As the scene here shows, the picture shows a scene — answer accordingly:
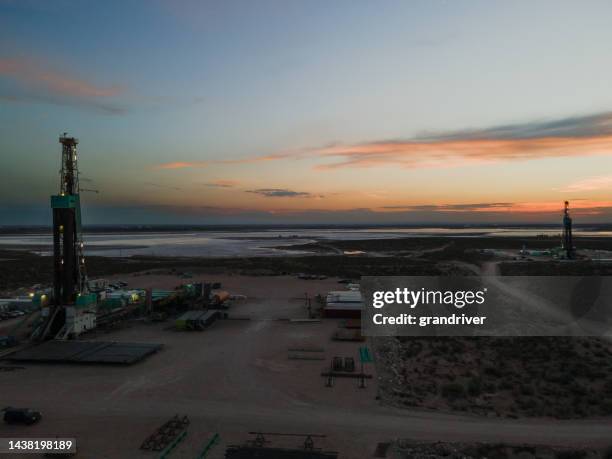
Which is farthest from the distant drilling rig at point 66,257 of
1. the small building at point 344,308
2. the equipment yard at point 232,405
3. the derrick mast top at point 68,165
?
the small building at point 344,308

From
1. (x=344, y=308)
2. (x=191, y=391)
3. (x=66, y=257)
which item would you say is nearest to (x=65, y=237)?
(x=66, y=257)

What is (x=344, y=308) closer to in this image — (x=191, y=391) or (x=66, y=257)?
(x=191, y=391)

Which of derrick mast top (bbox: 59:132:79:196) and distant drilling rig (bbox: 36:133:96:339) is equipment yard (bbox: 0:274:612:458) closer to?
distant drilling rig (bbox: 36:133:96:339)

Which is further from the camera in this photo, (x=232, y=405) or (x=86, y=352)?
(x=86, y=352)

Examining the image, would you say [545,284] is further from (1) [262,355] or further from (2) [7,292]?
(2) [7,292]

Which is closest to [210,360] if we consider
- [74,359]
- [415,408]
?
[74,359]

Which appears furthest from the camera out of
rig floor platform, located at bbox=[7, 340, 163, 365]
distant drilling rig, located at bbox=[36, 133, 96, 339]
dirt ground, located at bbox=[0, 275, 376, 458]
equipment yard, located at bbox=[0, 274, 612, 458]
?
distant drilling rig, located at bbox=[36, 133, 96, 339]

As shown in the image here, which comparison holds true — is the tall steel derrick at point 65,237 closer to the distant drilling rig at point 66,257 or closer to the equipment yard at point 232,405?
the distant drilling rig at point 66,257

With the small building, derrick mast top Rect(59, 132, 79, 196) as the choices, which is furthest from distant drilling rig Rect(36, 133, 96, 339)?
the small building
